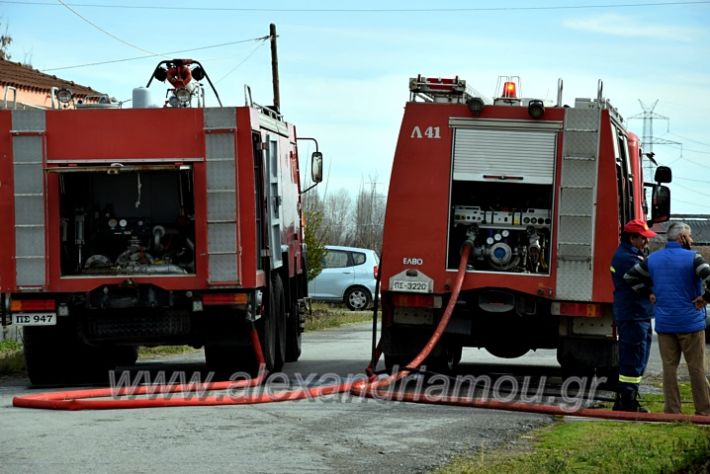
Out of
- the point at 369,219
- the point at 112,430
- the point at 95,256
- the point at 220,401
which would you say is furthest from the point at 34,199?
the point at 369,219

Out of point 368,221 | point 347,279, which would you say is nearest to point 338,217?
point 368,221

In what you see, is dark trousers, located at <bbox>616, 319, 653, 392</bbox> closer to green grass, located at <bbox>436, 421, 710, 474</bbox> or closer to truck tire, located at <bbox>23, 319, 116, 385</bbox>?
green grass, located at <bbox>436, 421, 710, 474</bbox>

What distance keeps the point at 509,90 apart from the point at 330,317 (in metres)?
15.1

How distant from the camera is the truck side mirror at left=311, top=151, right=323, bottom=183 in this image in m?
19.1

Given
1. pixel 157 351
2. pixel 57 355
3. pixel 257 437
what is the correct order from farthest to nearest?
pixel 157 351 < pixel 57 355 < pixel 257 437

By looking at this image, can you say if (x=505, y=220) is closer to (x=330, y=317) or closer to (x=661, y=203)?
(x=661, y=203)

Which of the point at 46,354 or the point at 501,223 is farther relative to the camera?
A: the point at 46,354

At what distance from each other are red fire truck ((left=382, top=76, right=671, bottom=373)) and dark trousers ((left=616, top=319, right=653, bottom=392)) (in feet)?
5.00

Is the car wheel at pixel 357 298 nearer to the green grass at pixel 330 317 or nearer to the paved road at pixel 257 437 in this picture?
the green grass at pixel 330 317

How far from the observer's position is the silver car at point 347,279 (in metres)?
Answer: 32.2

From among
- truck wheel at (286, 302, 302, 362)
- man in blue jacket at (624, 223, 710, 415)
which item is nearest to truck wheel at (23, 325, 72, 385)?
truck wheel at (286, 302, 302, 362)

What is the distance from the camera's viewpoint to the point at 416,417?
35.7ft

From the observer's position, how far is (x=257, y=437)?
31.2 feet

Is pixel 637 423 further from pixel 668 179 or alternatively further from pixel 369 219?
pixel 369 219
